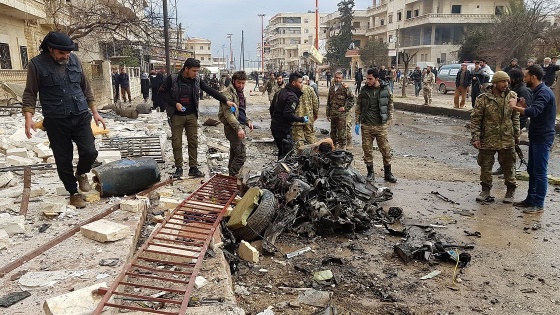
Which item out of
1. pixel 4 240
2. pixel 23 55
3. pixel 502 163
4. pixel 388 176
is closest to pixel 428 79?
pixel 388 176

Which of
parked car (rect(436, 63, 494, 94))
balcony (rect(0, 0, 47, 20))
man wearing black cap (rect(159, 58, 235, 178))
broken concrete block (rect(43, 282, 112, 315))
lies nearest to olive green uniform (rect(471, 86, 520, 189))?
man wearing black cap (rect(159, 58, 235, 178))

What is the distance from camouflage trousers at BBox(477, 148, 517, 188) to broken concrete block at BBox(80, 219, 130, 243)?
4.53 m

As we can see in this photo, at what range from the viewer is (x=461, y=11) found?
5050 cm

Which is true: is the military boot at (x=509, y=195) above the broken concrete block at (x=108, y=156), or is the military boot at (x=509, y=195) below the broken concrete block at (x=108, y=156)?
below

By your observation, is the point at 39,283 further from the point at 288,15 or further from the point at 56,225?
the point at 288,15

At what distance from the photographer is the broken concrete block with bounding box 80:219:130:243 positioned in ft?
11.0

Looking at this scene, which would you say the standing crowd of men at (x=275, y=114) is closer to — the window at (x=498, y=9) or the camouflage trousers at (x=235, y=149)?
the camouflage trousers at (x=235, y=149)

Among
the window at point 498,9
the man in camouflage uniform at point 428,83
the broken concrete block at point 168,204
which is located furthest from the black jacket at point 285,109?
the window at point 498,9

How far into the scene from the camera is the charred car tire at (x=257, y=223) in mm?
4203

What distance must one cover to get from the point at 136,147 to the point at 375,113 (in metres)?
3.85

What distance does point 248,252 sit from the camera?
3.90 m

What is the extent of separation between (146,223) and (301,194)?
1666mm

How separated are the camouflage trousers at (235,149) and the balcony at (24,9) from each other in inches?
544

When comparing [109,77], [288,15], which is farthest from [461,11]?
[288,15]
